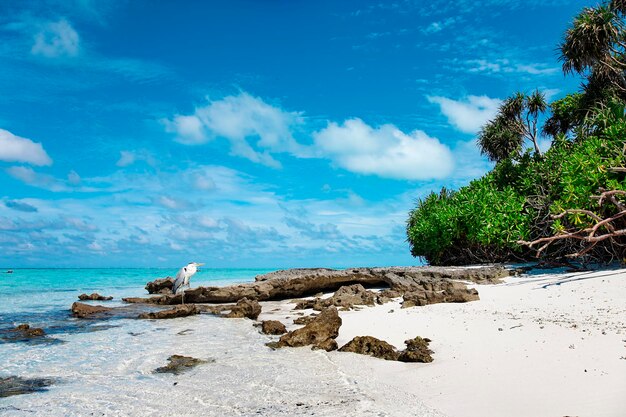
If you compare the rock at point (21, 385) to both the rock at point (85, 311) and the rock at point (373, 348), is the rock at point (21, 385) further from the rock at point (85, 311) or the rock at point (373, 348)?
the rock at point (85, 311)

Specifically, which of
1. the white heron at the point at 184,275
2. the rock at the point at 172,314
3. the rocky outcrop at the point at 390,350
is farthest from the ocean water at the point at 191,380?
the white heron at the point at 184,275

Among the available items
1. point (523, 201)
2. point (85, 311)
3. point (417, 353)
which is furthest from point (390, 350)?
point (523, 201)

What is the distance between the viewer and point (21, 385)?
6.02 m

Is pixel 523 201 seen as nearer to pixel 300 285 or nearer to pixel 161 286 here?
pixel 300 285

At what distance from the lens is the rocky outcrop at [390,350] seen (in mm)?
6250

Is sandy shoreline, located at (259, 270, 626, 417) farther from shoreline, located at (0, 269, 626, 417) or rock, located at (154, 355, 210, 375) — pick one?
rock, located at (154, 355, 210, 375)

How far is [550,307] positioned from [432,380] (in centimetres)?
529

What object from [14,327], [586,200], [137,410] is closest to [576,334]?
[137,410]

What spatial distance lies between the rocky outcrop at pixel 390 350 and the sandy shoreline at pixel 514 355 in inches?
6.3

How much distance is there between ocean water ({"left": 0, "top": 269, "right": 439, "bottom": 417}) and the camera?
15.6 feet

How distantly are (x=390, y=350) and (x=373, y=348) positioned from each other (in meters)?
0.32

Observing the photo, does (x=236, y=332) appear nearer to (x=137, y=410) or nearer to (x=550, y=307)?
(x=137, y=410)

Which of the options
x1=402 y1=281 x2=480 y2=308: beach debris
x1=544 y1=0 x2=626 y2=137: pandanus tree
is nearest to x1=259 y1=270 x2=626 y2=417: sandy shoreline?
x1=402 y1=281 x2=480 y2=308: beach debris

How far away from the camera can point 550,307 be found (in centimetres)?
934
